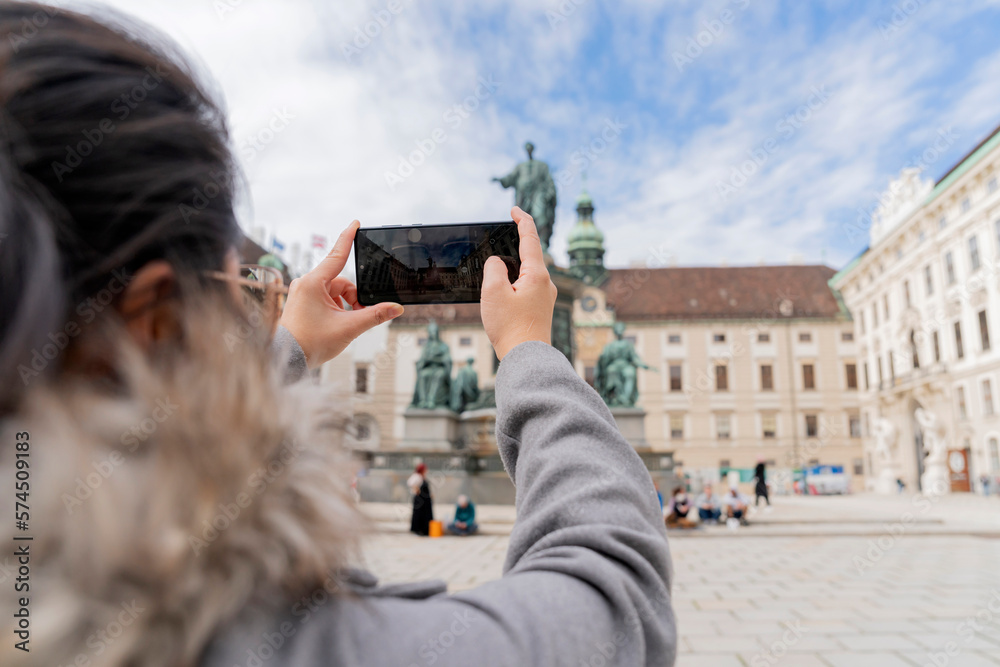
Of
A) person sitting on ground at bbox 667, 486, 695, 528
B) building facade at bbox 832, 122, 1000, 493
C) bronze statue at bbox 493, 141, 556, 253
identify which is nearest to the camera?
person sitting on ground at bbox 667, 486, 695, 528

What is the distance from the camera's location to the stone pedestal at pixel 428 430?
63.7 ft

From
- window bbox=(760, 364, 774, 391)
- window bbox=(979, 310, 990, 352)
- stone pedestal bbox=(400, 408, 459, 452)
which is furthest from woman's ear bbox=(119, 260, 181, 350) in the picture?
window bbox=(760, 364, 774, 391)

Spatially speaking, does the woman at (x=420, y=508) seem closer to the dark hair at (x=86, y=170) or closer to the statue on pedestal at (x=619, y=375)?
the statue on pedestal at (x=619, y=375)

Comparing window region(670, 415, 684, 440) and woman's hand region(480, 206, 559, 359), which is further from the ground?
window region(670, 415, 684, 440)

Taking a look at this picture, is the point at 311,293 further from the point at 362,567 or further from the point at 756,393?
the point at 756,393

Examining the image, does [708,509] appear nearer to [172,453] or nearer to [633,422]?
[633,422]

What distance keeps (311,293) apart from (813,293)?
62259mm

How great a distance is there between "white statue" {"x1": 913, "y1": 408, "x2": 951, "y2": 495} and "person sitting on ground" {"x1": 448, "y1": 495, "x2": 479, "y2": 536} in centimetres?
3095

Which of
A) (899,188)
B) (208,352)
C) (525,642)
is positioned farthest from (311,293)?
(899,188)

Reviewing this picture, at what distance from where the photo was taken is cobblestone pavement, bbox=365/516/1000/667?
4758mm

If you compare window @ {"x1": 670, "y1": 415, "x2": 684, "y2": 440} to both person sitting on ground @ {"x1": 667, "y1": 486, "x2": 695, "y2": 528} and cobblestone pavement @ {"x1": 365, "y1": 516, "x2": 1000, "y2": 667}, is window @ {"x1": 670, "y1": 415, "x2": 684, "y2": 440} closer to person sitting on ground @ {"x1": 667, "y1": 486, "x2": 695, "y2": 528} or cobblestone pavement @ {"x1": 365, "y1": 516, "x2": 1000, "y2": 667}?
person sitting on ground @ {"x1": 667, "y1": 486, "x2": 695, "y2": 528}

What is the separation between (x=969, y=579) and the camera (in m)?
7.77

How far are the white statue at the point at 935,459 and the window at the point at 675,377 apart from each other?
20487mm

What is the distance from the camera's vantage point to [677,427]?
53406 mm
